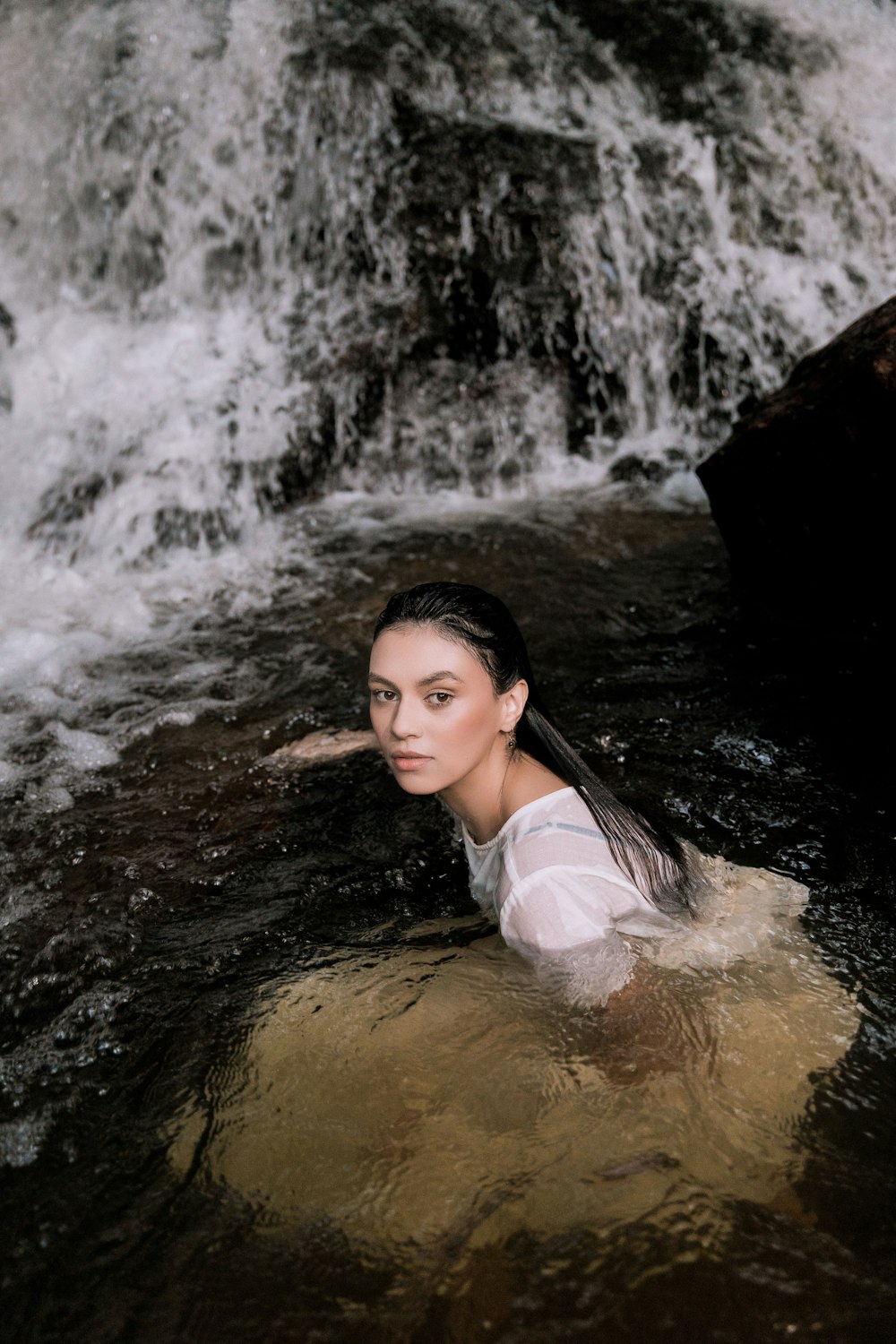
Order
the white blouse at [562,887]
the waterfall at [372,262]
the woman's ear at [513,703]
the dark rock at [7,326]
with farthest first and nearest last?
the dark rock at [7,326], the waterfall at [372,262], the woman's ear at [513,703], the white blouse at [562,887]

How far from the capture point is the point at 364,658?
489 cm

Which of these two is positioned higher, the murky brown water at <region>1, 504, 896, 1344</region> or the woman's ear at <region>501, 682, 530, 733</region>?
the woman's ear at <region>501, 682, 530, 733</region>

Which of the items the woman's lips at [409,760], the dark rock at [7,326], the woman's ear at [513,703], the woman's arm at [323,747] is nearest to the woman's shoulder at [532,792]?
the woman's ear at [513,703]

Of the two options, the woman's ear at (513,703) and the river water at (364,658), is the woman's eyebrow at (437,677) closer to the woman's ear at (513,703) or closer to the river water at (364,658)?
the woman's ear at (513,703)

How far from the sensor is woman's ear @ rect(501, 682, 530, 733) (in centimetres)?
279

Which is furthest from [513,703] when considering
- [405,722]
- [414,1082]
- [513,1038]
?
[414,1082]

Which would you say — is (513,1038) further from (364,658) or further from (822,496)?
(822,496)

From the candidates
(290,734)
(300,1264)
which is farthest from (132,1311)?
(290,734)

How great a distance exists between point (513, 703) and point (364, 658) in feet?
7.05

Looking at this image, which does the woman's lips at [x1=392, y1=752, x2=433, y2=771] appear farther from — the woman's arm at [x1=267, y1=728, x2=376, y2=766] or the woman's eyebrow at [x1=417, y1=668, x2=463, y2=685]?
the woman's arm at [x1=267, y1=728, x2=376, y2=766]

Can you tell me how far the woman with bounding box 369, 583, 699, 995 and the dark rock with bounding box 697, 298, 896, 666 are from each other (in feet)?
6.22

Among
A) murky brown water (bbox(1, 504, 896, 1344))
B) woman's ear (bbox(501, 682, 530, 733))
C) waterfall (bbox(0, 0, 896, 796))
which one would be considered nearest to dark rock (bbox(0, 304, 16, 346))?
waterfall (bbox(0, 0, 896, 796))

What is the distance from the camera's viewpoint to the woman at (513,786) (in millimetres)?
2494

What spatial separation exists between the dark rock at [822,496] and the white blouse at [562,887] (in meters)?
2.10
